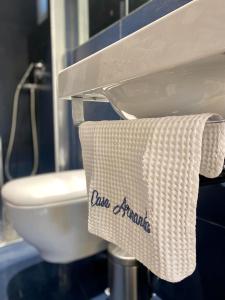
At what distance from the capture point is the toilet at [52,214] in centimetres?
73

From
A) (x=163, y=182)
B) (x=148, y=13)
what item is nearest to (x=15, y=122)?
(x=148, y=13)

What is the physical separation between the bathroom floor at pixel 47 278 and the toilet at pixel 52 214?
0.15m

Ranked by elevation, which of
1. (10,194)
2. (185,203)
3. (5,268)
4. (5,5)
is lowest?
(5,268)

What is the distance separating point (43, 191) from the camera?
2.49 feet

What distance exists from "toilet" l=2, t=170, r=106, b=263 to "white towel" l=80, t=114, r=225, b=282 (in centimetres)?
39

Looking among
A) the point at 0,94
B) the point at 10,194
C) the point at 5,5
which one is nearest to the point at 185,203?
the point at 10,194

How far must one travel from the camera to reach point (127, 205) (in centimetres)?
40

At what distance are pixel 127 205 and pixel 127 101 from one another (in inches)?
7.6

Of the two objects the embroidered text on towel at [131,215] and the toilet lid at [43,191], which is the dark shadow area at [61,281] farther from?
the embroidered text on towel at [131,215]

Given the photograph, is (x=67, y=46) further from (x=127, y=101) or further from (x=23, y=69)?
(x=127, y=101)

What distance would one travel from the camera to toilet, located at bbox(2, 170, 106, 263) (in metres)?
0.73

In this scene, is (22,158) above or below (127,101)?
below

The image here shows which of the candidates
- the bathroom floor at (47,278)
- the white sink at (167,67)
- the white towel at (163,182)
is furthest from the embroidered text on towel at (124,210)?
the bathroom floor at (47,278)

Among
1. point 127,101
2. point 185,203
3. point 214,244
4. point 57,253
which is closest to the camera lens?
point 185,203
